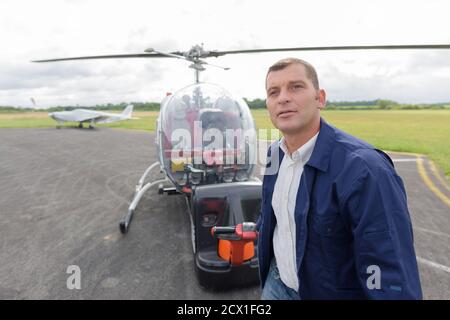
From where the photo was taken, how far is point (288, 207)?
4.65ft

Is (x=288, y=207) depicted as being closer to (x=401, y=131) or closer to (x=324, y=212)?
(x=324, y=212)

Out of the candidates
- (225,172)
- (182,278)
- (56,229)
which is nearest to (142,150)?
(56,229)

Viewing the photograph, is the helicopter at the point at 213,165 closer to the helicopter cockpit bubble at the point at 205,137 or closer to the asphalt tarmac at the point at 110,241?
the helicopter cockpit bubble at the point at 205,137

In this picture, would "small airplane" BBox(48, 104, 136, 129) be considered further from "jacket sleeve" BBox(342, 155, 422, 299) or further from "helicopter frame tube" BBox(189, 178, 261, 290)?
"jacket sleeve" BBox(342, 155, 422, 299)

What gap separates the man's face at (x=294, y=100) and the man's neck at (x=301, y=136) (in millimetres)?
22

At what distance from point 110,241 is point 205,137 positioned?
1926mm

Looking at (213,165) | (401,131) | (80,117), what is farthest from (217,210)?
(80,117)

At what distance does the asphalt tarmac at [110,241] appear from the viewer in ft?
9.14

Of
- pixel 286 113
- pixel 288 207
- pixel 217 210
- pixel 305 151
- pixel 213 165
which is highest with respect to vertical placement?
pixel 286 113

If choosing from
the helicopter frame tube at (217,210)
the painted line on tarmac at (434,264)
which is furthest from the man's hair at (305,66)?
the painted line on tarmac at (434,264)

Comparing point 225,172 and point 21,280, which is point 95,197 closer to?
point 21,280

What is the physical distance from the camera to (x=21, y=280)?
9.75 feet

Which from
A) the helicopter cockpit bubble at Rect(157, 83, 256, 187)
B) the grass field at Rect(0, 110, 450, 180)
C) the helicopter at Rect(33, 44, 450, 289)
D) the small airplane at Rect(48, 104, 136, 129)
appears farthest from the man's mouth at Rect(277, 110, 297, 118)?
the small airplane at Rect(48, 104, 136, 129)

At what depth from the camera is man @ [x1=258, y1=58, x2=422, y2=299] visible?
1047 mm
